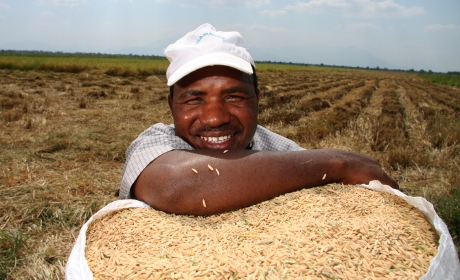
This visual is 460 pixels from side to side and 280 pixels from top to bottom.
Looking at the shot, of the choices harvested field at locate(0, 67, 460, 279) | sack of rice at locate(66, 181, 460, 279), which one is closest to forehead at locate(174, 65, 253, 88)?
sack of rice at locate(66, 181, 460, 279)

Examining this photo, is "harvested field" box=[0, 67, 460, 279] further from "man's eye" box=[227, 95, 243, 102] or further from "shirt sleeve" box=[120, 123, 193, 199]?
"man's eye" box=[227, 95, 243, 102]

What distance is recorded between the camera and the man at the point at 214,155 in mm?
1377

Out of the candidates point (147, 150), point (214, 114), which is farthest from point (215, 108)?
point (147, 150)

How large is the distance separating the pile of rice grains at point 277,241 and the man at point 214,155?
9cm

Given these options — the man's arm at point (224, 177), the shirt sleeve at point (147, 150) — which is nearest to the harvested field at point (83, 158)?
the shirt sleeve at point (147, 150)

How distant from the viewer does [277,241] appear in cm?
120

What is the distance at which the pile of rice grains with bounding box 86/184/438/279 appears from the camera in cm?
108

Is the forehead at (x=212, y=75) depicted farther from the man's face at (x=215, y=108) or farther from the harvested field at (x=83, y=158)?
the harvested field at (x=83, y=158)

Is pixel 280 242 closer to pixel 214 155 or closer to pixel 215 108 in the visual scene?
pixel 214 155

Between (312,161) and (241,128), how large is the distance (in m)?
0.42

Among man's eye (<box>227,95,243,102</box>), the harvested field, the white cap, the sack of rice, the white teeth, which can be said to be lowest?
the harvested field

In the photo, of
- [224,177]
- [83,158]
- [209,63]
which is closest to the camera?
[224,177]

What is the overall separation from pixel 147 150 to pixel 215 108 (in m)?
0.38

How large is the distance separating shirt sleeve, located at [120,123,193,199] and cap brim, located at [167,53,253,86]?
0.30 meters
